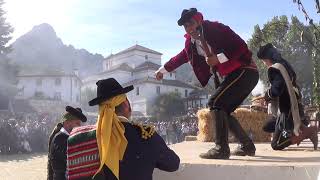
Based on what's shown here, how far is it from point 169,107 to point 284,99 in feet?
193

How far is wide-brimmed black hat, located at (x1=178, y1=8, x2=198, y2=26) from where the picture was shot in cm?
445

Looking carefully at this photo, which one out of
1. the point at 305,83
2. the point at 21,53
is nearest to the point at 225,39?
the point at 305,83

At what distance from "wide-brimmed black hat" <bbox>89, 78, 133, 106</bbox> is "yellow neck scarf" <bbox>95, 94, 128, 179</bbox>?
50 millimetres

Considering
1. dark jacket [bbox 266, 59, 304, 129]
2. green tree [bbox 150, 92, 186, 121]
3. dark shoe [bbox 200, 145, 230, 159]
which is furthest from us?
green tree [bbox 150, 92, 186, 121]

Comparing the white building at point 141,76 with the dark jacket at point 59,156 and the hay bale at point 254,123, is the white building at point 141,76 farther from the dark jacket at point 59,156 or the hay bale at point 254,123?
the dark jacket at point 59,156

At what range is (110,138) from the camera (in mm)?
3414

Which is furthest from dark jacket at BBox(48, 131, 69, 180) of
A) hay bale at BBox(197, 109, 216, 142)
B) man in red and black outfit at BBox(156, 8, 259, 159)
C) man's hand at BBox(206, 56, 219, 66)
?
hay bale at BBox(197, 109, 216, 142)

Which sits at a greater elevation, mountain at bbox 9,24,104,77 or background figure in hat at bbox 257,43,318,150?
mountain at bbox 9,24,104,77

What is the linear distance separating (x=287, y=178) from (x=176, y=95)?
61.2 meters

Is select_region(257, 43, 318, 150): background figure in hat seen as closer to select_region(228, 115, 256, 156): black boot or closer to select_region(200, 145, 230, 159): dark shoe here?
select_region(228, 115, 256, 156): black boot

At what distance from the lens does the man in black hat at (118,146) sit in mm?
3424

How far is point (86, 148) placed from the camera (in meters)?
3.56

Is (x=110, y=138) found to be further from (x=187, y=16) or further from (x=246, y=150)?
(x=246, y=150)

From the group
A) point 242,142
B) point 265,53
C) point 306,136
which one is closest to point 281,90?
point 265,53
